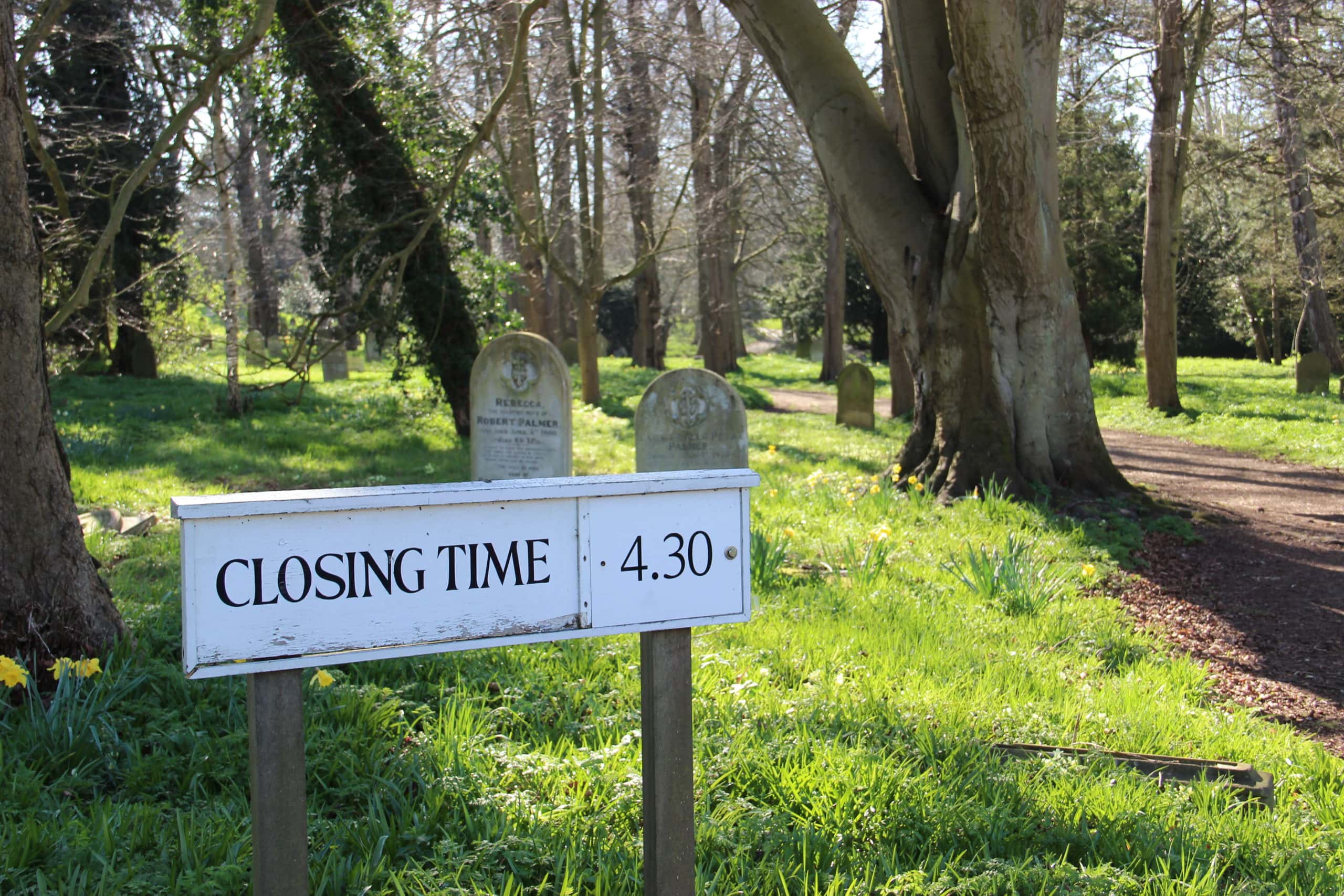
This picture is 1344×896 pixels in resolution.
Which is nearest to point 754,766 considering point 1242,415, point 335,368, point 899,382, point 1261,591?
point 1261,591

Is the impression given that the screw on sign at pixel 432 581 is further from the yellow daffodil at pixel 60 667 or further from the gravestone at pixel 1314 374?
the gravestone at pixel 1314 374

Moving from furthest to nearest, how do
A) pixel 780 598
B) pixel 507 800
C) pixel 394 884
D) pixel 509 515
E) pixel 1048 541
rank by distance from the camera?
1. pixel 1048 541
2. pixel 780 598
3. pixel 507 800
4. pixel 394 884
5. pixel 509 515

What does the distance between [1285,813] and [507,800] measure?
2.53 m

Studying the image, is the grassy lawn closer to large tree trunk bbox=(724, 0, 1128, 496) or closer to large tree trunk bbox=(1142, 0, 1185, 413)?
large tree trunk bbox=(724, 0, 1128, 496)

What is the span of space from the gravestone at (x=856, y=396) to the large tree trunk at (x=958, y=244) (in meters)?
6.28

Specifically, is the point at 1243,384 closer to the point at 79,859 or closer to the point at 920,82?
the point at 920,82

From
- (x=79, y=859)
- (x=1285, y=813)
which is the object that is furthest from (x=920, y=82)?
(x=79, y=859)

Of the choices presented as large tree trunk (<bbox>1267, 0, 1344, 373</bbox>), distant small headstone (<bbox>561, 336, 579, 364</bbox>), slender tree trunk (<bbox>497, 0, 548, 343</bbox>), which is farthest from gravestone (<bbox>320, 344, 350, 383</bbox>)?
large tree trunk (<bbox>1267, 0, 1344, 373</bbox>)

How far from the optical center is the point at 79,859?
2729 millimetres

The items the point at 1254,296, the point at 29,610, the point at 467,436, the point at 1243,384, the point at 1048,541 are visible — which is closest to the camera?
the point at 29,610

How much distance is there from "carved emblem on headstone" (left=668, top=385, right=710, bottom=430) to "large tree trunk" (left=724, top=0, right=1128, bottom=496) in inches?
84.6

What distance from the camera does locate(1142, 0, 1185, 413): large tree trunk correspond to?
15305 mm

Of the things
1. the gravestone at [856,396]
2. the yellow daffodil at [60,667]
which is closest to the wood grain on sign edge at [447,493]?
the yellow daffodil at [60,667]

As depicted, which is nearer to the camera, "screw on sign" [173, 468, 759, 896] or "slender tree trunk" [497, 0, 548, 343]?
"screw on sign" [173, 468, 759, 896]
